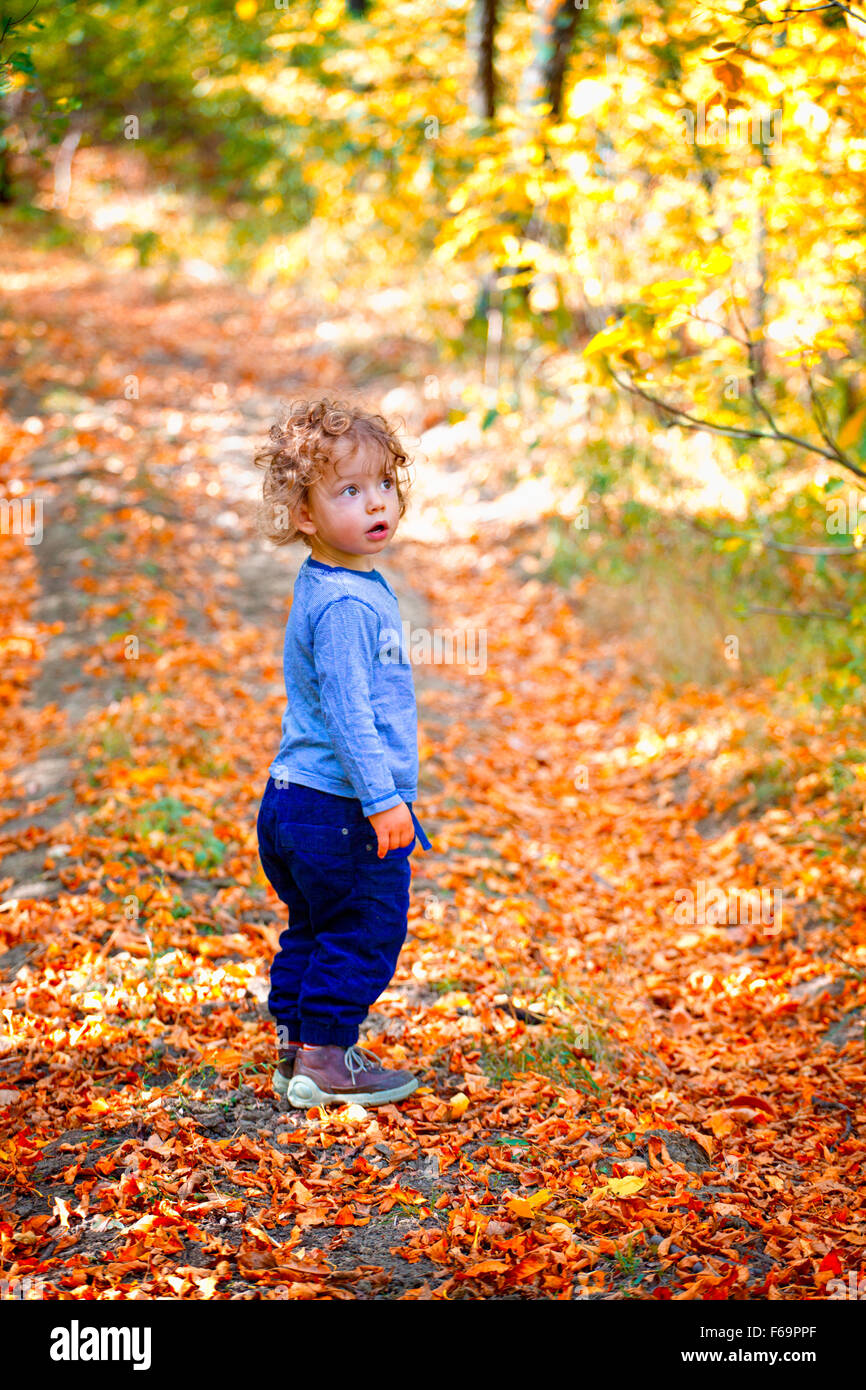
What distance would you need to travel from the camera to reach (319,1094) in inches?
105

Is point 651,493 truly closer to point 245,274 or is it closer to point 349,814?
point 349,814

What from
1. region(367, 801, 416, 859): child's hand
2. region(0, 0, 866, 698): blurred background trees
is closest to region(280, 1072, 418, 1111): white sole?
region(367, 801, 416, 859): child's hand

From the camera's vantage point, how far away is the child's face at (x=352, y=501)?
2479mm

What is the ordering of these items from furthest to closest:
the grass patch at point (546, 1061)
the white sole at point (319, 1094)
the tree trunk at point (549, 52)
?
the tree trunk at point (549, 52)
the grass patch at point (546, 1061)
the white sole at point (319, 1094)

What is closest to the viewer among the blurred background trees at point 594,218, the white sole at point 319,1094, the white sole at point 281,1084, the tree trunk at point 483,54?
the white sole at point 319,1094

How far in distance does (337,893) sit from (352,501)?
39.0 inches

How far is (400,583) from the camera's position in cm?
744

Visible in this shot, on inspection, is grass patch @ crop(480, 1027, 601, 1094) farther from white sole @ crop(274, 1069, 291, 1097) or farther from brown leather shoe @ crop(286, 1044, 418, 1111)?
white sole @ crop(274, 1069, 291, 1097)

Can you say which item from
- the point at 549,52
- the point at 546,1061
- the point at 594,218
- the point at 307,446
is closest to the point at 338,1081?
the point at 546,1061

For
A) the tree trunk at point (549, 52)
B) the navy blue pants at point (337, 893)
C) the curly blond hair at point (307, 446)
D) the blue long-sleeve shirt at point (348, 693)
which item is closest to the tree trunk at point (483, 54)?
the tree trunk at point (549, 52)

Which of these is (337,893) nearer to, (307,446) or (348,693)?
(348,693)

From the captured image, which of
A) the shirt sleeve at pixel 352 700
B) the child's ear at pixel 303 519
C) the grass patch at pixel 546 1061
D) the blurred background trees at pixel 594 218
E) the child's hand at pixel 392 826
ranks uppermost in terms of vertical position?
the blurred background trees at pixel 594 218

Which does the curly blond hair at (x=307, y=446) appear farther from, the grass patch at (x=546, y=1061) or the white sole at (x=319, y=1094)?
the grass patch at (x=546, y=1061)

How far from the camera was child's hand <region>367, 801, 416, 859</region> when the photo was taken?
2.44 m
